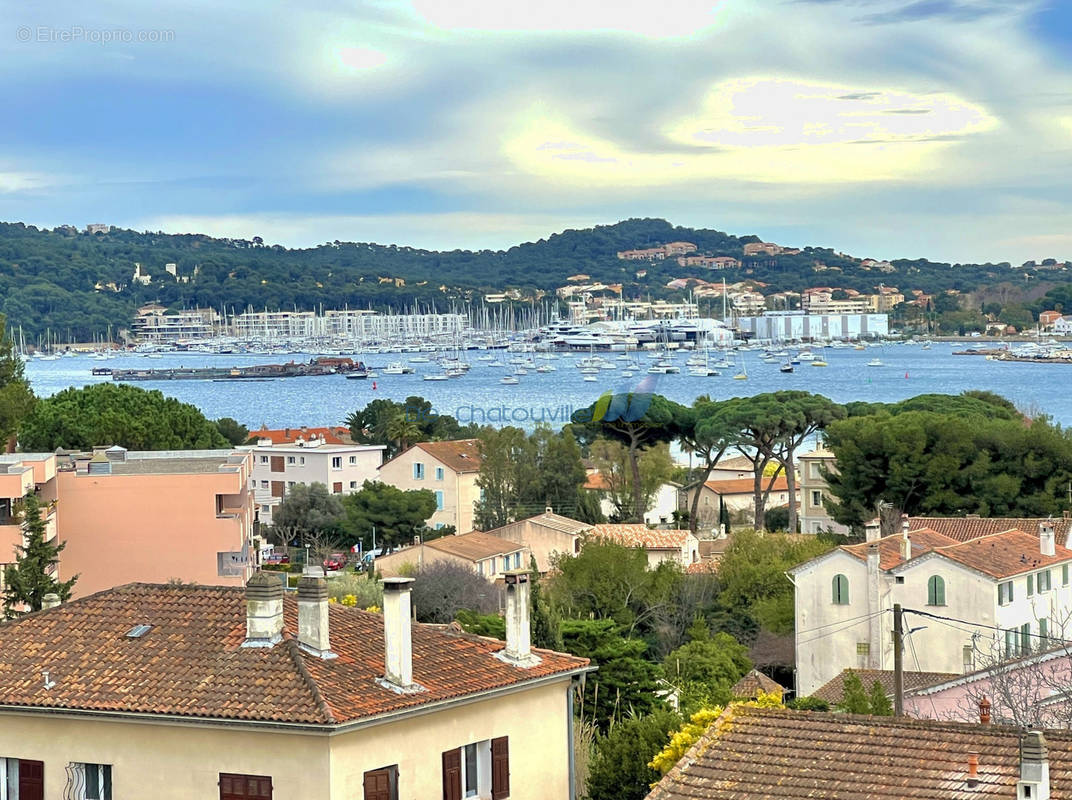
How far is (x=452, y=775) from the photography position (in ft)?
43.2

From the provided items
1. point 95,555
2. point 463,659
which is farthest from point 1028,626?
point 463,659

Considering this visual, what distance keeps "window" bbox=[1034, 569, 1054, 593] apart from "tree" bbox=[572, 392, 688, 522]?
2705 centimetres

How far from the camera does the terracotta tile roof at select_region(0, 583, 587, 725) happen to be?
12.4 meters

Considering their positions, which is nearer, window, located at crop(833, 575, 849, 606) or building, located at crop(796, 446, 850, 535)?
window, located at crop(833, 575, 849, 606)

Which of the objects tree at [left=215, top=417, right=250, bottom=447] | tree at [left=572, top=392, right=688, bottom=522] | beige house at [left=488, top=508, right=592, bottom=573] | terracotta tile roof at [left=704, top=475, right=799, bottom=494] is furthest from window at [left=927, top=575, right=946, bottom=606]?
tree at [left=215, top=417, right=250, bottom=447]

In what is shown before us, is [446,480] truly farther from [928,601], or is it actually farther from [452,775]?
[452,775]

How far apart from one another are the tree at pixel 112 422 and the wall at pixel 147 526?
16.5m

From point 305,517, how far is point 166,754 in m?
41.1

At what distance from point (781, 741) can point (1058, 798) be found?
1866mm

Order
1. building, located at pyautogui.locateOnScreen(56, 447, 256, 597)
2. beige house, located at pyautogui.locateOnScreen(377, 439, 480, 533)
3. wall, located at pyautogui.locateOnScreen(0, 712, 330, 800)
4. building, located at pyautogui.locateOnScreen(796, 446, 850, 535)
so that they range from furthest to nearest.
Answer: beige house, located at pyautogui.locateOnScreen(377, 439, 480, 533), building, located at pyautogui.locateOnScreen(796, 446, 850, 535), building, located at pyautogui.locateOnScreen(56, 447, 256, 597), wall, located at pyautogui.locateOnScreen(0, 712, 330, 800)

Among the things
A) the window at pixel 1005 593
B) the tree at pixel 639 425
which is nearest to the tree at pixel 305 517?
the tree at pixel 639 425

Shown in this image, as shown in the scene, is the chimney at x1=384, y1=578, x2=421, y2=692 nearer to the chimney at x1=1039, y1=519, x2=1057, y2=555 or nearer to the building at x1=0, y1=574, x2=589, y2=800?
the building at x1=0, y1=574, x2=589, y2=800

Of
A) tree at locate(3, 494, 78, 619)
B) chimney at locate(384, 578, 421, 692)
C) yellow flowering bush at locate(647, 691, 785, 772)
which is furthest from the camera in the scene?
tree at locate(3, 494, 78, 619)

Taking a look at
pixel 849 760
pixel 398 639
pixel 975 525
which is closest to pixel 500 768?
pixel 398 639
